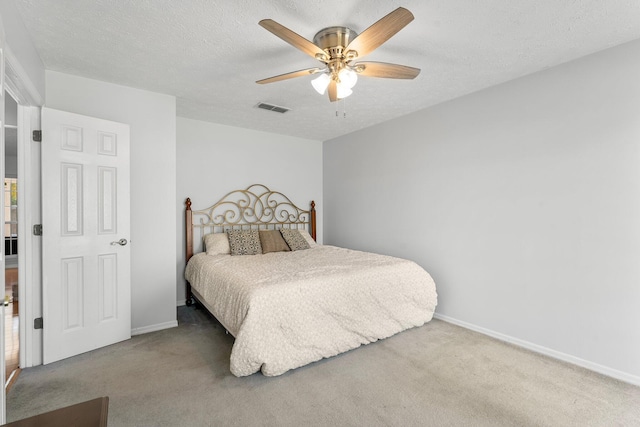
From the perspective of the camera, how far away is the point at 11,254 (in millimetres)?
5020

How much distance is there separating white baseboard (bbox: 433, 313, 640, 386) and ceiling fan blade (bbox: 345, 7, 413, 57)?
281cm

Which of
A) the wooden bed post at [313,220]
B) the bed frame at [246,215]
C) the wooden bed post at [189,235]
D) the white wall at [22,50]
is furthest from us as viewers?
the wooden bed post at [313,220]

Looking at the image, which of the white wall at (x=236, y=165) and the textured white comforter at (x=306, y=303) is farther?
the white wall at (x=236, y=165)

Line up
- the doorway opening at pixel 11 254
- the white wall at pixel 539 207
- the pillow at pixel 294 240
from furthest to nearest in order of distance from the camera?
the pillow at pixel 294 240
the doorway opening at pixel 11 254
the white wall at pixel 539 207

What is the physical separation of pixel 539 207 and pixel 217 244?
3465 mm

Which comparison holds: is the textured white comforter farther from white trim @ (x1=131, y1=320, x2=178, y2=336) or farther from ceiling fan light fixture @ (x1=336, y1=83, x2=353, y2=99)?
ceiling fan light fixture @ (x1=336, y1=83, x2=353, y2=99)

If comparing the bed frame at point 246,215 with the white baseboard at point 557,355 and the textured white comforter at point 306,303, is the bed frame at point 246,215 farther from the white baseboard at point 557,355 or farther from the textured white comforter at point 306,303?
the white baseboard at point 557,355

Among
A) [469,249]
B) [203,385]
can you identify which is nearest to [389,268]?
[469,249]

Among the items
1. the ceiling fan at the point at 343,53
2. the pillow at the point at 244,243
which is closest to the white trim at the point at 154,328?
the pillow at the point at 244,243

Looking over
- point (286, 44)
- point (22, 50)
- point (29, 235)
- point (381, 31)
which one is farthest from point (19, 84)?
point (381, 31)

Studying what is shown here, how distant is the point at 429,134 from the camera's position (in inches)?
141

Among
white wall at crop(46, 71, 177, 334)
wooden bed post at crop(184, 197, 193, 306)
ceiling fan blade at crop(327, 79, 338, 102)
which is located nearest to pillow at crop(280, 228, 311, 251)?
wooden bed post at crop(184, 197, 193, 306)

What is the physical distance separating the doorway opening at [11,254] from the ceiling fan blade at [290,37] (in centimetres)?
191

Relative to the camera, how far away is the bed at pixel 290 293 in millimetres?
2209
